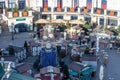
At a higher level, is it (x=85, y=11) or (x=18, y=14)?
(x=18, y=14)

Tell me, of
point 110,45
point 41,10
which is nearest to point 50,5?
point 41,10

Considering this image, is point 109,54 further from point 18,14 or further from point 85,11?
point 18,14

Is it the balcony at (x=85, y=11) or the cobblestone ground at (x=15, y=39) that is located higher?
the balcony at (x=85, y=11)

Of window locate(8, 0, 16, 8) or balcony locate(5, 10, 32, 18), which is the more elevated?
window locate(8, 0, 16, 8)

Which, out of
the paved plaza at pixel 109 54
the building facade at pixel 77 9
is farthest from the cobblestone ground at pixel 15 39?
the building facade at pixel 77 9

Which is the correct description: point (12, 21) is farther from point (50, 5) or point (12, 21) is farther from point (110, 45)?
point (110, 45)

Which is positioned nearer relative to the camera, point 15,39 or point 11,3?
point 15,39

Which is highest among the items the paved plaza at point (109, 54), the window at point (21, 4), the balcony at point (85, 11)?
the window at point (21, 4)

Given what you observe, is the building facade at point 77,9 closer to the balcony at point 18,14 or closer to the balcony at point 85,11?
the balcony at point 85,11

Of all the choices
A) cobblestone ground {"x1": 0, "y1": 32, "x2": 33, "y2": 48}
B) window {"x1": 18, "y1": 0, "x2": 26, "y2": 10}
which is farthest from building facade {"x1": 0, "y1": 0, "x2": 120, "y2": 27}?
cobblestone ground {"x1": 0, "y1": 32, "x2": 33, "y2": 48}

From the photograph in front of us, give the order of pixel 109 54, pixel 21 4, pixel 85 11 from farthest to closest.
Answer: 1. pixel 21 4
2. pixel 85 11
3. pixel 109 54

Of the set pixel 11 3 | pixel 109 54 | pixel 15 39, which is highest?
pixel 11 3

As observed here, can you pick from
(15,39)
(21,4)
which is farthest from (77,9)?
(15,39)

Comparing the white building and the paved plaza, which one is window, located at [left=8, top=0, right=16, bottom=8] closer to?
the white building
